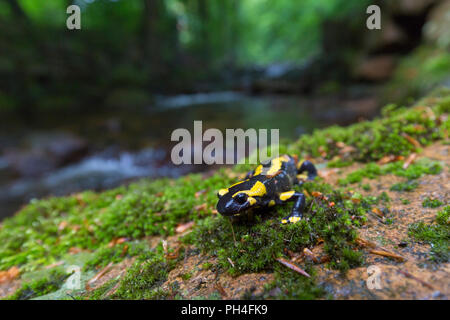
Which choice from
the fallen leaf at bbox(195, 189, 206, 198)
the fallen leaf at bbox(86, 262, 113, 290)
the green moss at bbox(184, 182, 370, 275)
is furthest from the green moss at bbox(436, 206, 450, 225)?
the fallen leaf at bbox(86, 262, 113, 290)

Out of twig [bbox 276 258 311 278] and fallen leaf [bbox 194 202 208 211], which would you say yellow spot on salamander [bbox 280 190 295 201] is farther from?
→ fallen leaf [bbox 194 202 208 211]

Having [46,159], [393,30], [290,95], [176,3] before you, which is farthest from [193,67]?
[46,159]

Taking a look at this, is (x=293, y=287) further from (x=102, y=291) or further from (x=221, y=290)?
(x=102, y=291)

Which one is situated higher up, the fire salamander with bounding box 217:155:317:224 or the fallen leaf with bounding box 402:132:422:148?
the fallen leaf with bounding box 402:132:422:148

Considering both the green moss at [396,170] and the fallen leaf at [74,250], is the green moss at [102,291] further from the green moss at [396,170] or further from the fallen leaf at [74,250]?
the green moss at [396,170]

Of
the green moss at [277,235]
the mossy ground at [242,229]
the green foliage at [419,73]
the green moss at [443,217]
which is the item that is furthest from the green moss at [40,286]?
the green foliage at [419,73]

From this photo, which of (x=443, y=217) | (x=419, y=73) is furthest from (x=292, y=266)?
(x=419, y=73)
